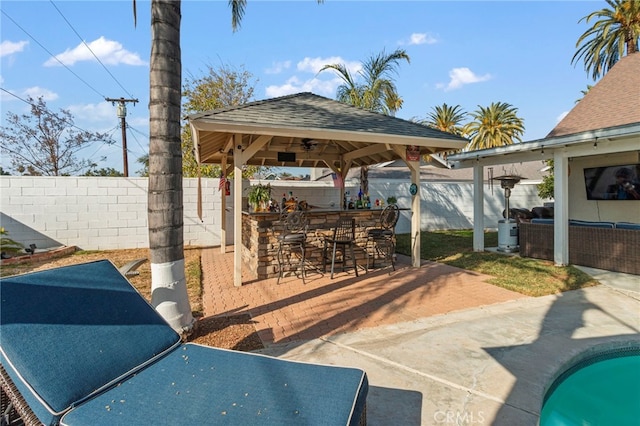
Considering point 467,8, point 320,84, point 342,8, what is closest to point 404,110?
point 320,84

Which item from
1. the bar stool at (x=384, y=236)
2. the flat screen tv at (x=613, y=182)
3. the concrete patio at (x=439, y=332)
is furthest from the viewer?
the flat screen tv at (x=613, y=182)

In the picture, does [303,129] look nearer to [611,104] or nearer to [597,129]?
[597,129]

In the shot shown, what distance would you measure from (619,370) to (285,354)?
3.71 meters

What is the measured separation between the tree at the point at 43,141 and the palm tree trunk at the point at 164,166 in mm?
17874

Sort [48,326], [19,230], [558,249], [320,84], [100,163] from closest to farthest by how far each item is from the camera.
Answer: [48,326], [558,249], [19,230], [320,84], [100,163]

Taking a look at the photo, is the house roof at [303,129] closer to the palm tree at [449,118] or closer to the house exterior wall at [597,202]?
the house exterior wall at [597,202]

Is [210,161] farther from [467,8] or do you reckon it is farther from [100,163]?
[100,163]

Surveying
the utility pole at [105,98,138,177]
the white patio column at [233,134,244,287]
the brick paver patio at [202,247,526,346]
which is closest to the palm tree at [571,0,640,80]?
the brick paver patio at [202,247,526,346]

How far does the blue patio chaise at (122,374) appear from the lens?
1707 mm

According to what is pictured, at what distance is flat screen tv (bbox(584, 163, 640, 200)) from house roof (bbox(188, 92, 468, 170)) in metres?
5.70

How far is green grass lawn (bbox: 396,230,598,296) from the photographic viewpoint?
587 centimetres

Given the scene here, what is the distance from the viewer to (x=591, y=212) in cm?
1031

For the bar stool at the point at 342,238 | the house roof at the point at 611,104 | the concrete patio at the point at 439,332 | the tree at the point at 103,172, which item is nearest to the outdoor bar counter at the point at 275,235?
the bar stool at the point at 342,238

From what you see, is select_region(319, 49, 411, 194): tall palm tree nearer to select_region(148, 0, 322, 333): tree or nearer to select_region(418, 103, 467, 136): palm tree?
select_region(148, 0, 322, 333): tree
